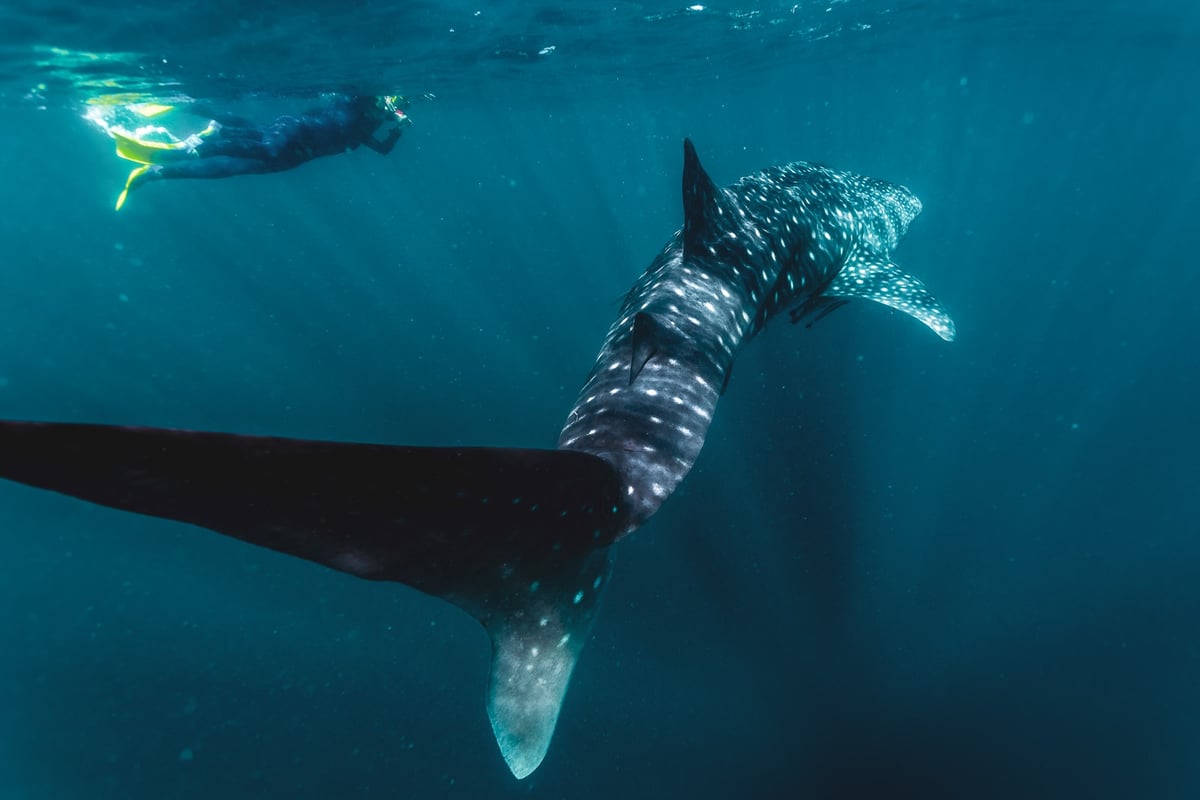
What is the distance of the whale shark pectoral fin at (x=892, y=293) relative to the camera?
23.6 feet

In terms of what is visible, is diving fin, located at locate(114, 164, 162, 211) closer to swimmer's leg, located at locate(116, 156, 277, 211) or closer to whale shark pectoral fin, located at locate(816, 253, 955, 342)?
swimmer's leg, located at locate(116, 156, 277, 211)

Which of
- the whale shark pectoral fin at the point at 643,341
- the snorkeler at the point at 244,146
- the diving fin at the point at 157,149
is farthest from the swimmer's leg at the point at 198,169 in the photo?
the whale shark pectoral fin at the point at 643,341

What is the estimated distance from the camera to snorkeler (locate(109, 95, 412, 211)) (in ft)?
41.7

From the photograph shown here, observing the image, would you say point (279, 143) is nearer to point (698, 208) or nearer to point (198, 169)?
point (198, 169)

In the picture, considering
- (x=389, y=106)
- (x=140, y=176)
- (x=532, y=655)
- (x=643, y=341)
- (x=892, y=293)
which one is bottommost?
(x=140, y=176)

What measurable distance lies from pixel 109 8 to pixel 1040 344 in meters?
24.1

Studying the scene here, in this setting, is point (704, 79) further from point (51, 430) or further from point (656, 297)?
point (51, 430)

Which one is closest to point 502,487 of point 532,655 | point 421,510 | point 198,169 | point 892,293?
point 421,510

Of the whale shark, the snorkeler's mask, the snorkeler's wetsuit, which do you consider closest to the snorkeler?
the snorkeler's wetsuit

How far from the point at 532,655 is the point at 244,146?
13.9 m

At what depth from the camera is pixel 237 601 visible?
489 inches

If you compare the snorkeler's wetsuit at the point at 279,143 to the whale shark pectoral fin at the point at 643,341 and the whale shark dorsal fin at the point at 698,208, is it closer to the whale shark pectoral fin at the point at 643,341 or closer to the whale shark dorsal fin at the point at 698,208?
the whale shark dorsal fin at the point at 698,208

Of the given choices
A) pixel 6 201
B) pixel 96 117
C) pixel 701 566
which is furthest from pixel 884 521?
pixel 6 201

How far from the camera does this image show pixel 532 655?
2.71m
